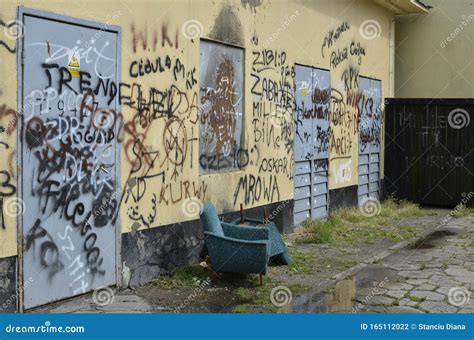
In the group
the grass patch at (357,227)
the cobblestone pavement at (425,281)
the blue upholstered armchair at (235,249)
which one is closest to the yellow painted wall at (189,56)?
the blue upholstered armchair at (235,249)

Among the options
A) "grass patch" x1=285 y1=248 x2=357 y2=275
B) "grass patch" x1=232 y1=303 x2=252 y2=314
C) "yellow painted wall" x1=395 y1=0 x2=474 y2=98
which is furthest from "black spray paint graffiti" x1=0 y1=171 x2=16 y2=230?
"yellow painted wall" x1=395 y1=0 x2=474 y2=98

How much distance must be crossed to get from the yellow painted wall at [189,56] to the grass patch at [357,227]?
0.72 metres

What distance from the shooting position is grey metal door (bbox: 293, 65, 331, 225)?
1060 centimetres

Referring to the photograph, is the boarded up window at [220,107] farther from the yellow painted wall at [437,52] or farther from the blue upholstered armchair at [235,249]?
the yellow painted wall at [437,52]

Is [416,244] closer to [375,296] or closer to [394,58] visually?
[375,296]

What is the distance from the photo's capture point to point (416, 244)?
9.70 m

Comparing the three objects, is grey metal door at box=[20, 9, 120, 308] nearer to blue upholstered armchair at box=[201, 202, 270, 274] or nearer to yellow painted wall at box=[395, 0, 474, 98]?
blue upholstered armchair at box=[201, 202, 270, 274]

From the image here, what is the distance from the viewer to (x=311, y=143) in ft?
36.4

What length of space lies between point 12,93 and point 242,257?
2894 millimetres

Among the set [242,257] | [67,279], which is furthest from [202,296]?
[67,279]

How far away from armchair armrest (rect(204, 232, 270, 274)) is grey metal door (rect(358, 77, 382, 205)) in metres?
6.97

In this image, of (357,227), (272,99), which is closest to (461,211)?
(357,227)

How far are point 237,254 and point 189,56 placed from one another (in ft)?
8.16

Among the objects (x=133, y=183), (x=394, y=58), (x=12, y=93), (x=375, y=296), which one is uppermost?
(x=394, y=58)
